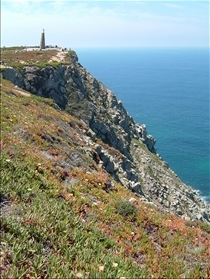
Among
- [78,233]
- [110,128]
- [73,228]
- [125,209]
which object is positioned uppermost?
[78,233]

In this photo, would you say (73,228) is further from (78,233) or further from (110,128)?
(110,128)

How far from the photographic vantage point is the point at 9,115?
22.2 m

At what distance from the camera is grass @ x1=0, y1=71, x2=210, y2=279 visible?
7.22 meters

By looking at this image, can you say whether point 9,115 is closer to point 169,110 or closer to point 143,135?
point 143,135

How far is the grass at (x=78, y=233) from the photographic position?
23.7ft

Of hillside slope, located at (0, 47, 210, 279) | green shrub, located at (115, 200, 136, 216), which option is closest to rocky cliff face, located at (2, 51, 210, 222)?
hillside slope, located at (0, 47, 210, 279)

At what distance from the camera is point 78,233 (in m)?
8.91

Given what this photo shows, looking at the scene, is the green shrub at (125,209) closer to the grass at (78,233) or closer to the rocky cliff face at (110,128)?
the grass at (78,233)

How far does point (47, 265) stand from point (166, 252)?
4.63 m

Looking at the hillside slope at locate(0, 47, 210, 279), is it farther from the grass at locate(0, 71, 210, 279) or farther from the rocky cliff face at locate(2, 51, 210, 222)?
the rocky cliff face at locate(2, 51, 210, 222)

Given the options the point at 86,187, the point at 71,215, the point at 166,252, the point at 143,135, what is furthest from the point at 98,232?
the point at 143,135

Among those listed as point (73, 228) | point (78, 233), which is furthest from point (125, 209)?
point (78, 233)

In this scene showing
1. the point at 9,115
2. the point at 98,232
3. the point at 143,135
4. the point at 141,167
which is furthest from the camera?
the point at 143,135

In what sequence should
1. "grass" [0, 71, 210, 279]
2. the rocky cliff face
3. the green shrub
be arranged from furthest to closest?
the rocky cliff face
the green shrub
"grass" [0, 71, 210, 279]
